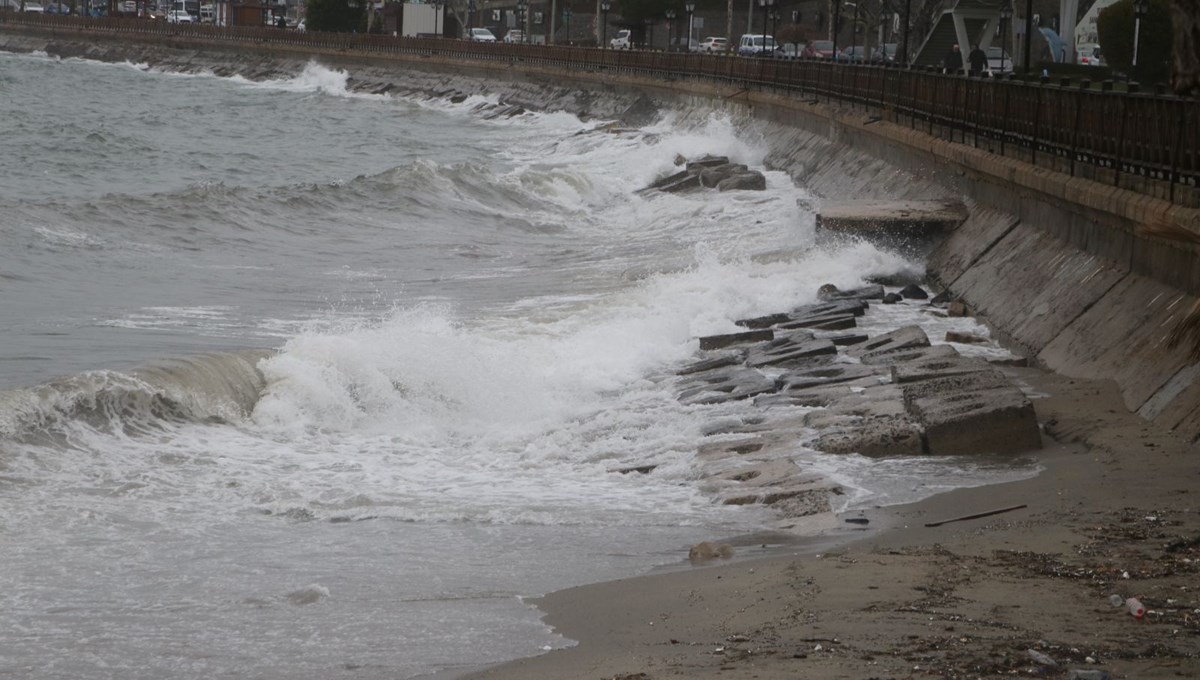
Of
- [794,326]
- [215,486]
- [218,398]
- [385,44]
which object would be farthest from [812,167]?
[385,44]

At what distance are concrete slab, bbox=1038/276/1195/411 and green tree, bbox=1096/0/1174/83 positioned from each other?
23.0 meters

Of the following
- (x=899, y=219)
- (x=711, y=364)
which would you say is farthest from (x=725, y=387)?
(x=899, y=219)

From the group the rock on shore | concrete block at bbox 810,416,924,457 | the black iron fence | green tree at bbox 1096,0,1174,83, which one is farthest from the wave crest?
green tree at bbox 1096,0,1174,83

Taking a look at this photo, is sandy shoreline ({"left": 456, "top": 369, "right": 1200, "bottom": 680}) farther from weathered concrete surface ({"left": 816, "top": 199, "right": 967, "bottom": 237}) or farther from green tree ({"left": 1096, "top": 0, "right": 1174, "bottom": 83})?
green tree ({"left": 1096, "top": 0, "right": 1174, "bottom": 83})

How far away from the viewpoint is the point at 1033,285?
14891 mm

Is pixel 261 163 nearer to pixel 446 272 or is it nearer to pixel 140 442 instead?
pixel 446 272

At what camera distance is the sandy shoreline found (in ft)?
20.1

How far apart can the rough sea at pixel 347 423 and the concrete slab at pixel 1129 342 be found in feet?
6.40

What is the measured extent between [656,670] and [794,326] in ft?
31.0

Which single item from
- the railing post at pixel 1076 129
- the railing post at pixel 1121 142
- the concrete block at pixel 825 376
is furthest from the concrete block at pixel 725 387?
the railing post at pixel 1076 129

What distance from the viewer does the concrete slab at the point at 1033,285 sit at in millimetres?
13453

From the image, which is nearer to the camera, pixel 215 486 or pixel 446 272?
pixel 215 486

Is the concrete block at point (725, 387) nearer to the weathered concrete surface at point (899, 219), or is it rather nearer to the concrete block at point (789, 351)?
the concrete block at point (789, 351)

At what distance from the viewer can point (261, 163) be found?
4162cm
